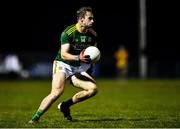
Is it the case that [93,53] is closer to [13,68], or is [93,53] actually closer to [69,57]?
[69,57]

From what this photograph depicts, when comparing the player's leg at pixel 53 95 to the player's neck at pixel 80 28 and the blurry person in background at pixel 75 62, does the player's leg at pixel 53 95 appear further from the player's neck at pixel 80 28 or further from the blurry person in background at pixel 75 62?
the player's neck at pixel 80 28

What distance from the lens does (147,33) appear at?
46906 millimetres

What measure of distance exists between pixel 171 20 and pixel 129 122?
36405 mm

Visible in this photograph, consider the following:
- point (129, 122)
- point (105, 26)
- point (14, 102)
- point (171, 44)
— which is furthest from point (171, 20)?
point (129, 122)

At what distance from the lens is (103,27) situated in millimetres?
47000

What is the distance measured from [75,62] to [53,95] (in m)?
0.77

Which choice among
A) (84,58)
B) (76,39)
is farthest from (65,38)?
(84,58)

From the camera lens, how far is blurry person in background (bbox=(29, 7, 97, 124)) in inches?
470

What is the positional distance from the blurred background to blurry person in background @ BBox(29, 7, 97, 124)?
101ft

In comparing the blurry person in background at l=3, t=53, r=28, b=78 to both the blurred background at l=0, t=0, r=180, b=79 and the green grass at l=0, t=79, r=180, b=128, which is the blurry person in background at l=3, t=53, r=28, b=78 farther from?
the green grass at l=0, t=79, r=180, b=128

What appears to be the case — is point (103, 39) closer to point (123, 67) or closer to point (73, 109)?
point (123, 67)

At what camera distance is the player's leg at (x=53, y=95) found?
39.2ft

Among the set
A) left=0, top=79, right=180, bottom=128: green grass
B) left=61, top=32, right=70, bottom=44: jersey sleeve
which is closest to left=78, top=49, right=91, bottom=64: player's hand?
left=61, top=32, right=70, bottom=44: jersey sleeve

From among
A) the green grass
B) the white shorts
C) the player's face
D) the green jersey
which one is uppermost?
the player's face
